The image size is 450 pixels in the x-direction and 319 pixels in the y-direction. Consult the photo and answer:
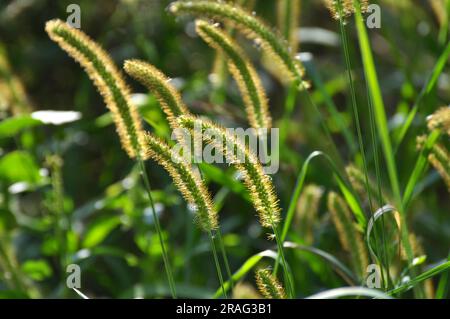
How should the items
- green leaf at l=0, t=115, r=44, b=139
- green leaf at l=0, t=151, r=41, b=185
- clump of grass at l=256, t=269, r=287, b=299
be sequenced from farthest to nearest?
green leaf at l=0, t=151, r=41, b=185
green leaf at l=0, t=115, r=44, b=139
clump of grass at l=256, t=269, r=287, b=299

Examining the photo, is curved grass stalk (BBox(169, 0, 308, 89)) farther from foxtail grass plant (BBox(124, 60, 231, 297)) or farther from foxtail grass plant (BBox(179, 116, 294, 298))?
foxtail grass plant (BBox(179, 116, 294, 298))

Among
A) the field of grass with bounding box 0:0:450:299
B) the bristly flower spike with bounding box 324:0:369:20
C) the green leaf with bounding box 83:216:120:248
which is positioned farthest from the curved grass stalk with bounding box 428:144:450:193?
the green leaf with bounding box 83:216:120:248

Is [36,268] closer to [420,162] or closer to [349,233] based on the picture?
[349,233]

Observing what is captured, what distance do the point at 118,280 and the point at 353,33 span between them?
6.77 ft

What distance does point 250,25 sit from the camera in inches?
74.9

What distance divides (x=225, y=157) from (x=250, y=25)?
44 cm

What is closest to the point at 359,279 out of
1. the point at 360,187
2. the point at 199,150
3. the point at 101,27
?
the point at 360,187

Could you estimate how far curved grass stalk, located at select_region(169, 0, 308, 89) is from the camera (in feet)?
6.15

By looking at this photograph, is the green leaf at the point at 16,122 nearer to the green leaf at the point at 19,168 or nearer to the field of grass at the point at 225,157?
the field of grass at the point at 225,157

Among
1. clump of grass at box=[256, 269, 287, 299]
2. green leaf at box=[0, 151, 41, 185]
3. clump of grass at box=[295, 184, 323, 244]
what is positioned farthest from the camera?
green leaf at box=[0, 151, 41, 185]

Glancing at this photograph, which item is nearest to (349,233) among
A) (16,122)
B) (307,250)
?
(307,250)

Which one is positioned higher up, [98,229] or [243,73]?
[243,73]

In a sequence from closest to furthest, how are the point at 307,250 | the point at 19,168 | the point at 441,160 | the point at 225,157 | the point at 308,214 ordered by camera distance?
the point at 441,160 → the point at 307,250 → the point at 225,157 → the point at 308,214 → the point at 19,168
